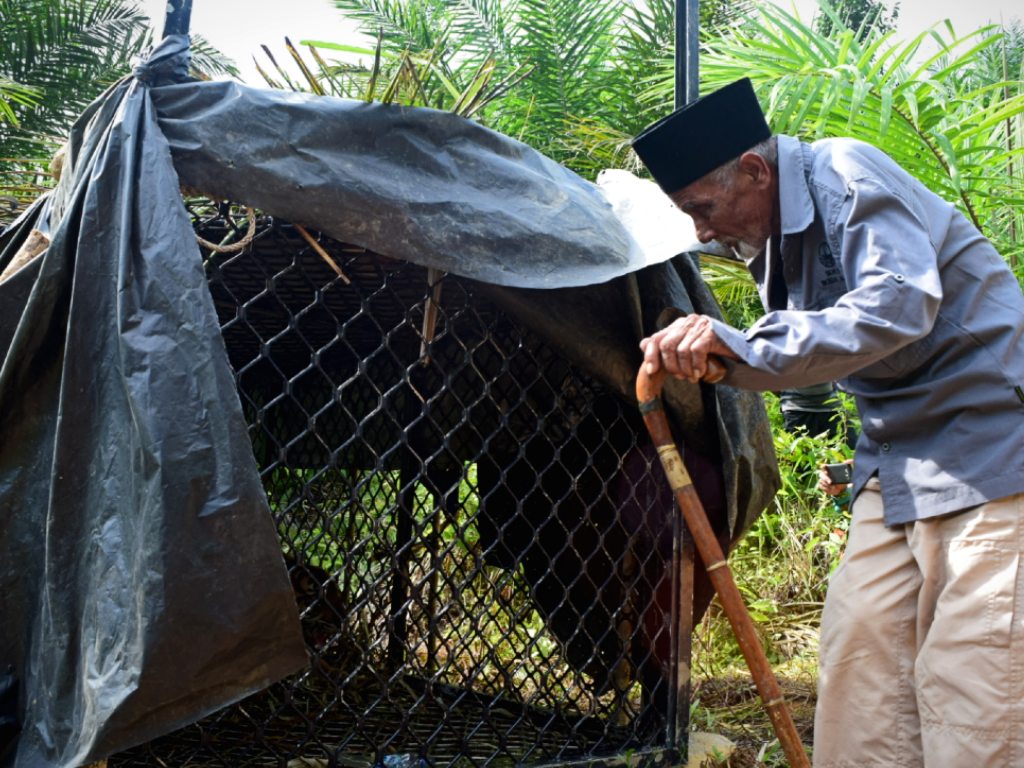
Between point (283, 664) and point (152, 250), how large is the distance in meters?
0.98

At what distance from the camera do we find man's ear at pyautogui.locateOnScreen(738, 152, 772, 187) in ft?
8.29

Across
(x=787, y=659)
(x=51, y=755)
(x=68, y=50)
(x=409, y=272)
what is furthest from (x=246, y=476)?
(x=68, y=50)

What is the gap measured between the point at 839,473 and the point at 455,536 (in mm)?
1323

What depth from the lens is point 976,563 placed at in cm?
224

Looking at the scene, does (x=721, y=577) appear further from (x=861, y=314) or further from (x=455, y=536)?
(x=455, y=536)

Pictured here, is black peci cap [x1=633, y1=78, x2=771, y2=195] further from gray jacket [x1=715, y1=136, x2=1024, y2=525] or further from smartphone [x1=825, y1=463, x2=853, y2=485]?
smartphone [x1=825, y1=463, x2=853, y2=485]

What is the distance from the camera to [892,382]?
2.42 m

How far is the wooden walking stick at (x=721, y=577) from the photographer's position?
8.22 ft

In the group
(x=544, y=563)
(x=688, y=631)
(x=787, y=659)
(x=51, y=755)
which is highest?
(x=51, y=755)

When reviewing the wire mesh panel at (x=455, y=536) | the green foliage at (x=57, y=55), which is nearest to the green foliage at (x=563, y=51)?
the green foliage at (x=57, y=55)

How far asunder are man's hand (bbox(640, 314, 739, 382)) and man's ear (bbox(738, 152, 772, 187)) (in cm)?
50

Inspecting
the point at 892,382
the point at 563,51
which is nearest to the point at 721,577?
the point at 892,382

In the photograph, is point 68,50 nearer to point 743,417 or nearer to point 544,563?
point 544,563

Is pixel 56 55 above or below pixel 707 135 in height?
below
